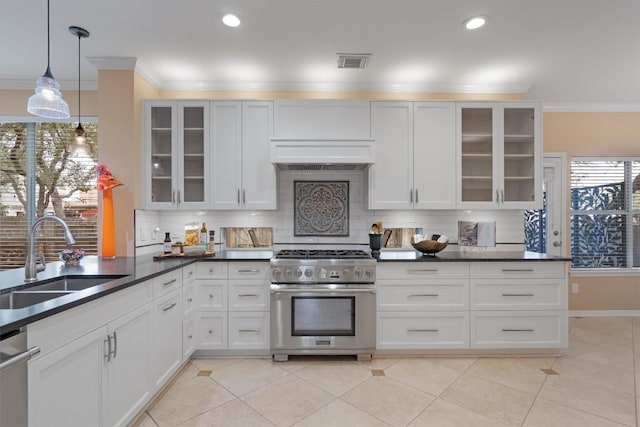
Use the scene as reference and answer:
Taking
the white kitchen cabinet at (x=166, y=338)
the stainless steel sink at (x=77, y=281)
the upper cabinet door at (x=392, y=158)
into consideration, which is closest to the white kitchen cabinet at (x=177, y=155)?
the white kitchen cabinet at (x=166, y=338)

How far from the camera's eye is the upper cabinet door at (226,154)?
319cm

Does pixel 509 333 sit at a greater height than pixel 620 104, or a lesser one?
lesser

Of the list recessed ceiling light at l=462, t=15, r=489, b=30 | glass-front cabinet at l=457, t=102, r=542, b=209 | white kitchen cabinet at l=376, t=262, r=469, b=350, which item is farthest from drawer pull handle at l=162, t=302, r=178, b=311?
recessed ceiling light at l=462, t=15, r=489, b=30

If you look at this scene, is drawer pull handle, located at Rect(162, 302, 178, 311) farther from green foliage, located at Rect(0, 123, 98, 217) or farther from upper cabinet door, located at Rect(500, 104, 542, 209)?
upper cabinet door, located at Rect(500, 104, 542, 209)

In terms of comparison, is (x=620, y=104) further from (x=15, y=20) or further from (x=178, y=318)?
(x=15, y=20)

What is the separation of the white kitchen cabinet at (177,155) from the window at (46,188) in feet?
3.12

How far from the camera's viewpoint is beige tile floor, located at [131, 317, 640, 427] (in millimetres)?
1999

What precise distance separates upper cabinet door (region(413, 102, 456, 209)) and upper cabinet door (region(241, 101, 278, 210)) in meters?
1.50

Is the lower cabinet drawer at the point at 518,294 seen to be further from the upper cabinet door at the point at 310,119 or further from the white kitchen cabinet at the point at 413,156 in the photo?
the upper cabinet door at the point at 310,119

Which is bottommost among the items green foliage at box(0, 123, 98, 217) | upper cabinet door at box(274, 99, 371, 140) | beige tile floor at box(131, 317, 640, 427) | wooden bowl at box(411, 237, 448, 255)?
beige tile floor at box(131, 317, 640, 427)

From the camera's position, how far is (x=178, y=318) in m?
2.47

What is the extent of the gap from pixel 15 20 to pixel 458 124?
382 cm

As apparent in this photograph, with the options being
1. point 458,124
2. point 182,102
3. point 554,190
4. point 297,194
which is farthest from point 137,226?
point 554,190

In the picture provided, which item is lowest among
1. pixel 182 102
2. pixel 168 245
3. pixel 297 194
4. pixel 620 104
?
pixel 168 245
